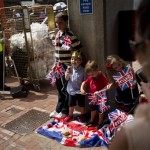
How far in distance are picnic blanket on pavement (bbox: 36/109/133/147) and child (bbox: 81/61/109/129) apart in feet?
0.74

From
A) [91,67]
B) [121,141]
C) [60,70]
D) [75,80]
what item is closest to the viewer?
[121,141]

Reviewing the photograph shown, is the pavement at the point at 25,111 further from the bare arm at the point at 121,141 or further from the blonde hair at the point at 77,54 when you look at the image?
the bare arm at the point at 121,141

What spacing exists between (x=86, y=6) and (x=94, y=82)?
1203 mm

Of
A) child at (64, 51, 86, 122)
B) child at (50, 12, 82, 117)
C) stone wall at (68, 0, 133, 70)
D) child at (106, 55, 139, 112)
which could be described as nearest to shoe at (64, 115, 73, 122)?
child at (64, 51, 86, 122)

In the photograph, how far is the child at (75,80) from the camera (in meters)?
3.95

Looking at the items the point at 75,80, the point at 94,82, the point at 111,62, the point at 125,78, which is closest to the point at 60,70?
the point at 75,80

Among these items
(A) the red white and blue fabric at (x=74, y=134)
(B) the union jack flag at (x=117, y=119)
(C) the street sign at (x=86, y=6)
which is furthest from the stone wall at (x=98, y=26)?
(A) the red white and blue fabric at (x=74, y=134)

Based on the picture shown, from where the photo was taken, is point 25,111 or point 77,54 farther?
point 25,111

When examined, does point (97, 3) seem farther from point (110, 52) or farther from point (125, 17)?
point (110, 52)

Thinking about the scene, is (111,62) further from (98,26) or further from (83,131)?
(83,131)

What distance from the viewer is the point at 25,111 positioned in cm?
500

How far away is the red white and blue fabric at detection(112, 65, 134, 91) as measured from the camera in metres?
3.42

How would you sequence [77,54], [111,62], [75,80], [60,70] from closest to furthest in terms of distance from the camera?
[111,62]
[77,54]
[75,80]
[60,70]

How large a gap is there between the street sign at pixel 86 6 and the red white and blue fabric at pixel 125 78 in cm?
111
